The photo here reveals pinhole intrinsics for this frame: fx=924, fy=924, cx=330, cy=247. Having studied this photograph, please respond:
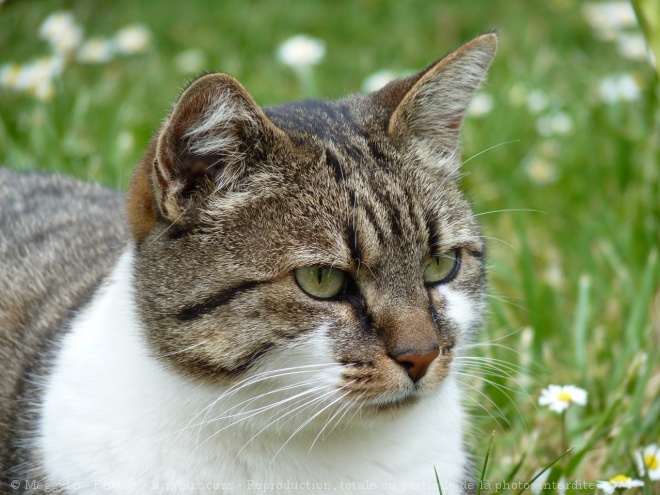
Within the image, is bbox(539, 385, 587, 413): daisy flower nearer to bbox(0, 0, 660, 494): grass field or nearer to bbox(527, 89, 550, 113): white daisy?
bbox(0, 0, 660, 494): grass field

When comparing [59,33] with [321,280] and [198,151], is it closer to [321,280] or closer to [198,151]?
[198,151]

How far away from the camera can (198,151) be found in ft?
7.89

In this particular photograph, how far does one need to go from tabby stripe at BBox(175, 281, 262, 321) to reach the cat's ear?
66 cm

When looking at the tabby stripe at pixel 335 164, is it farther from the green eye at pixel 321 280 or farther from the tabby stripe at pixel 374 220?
the green eye at pixel 321 280

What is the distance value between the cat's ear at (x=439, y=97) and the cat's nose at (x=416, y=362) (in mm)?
689

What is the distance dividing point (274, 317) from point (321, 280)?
0.52ft

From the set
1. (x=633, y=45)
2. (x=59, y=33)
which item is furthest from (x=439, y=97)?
(x=633, y=45)

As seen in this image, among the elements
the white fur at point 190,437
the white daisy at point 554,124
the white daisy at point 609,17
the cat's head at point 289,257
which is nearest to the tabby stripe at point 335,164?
the cat's head at point 289,257

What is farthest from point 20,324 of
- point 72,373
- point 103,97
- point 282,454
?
point 103,97

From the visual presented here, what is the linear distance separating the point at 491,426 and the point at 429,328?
1.20m

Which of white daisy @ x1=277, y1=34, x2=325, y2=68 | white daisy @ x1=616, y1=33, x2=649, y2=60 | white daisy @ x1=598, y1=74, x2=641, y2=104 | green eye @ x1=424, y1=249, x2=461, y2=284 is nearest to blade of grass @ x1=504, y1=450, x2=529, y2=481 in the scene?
green eye @ x1=424, y1=249, x2=461, y2=284

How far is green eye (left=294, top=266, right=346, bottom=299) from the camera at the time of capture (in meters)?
2.36

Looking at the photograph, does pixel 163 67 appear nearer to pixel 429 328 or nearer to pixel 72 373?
pixel 72 373

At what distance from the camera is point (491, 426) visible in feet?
11.1
